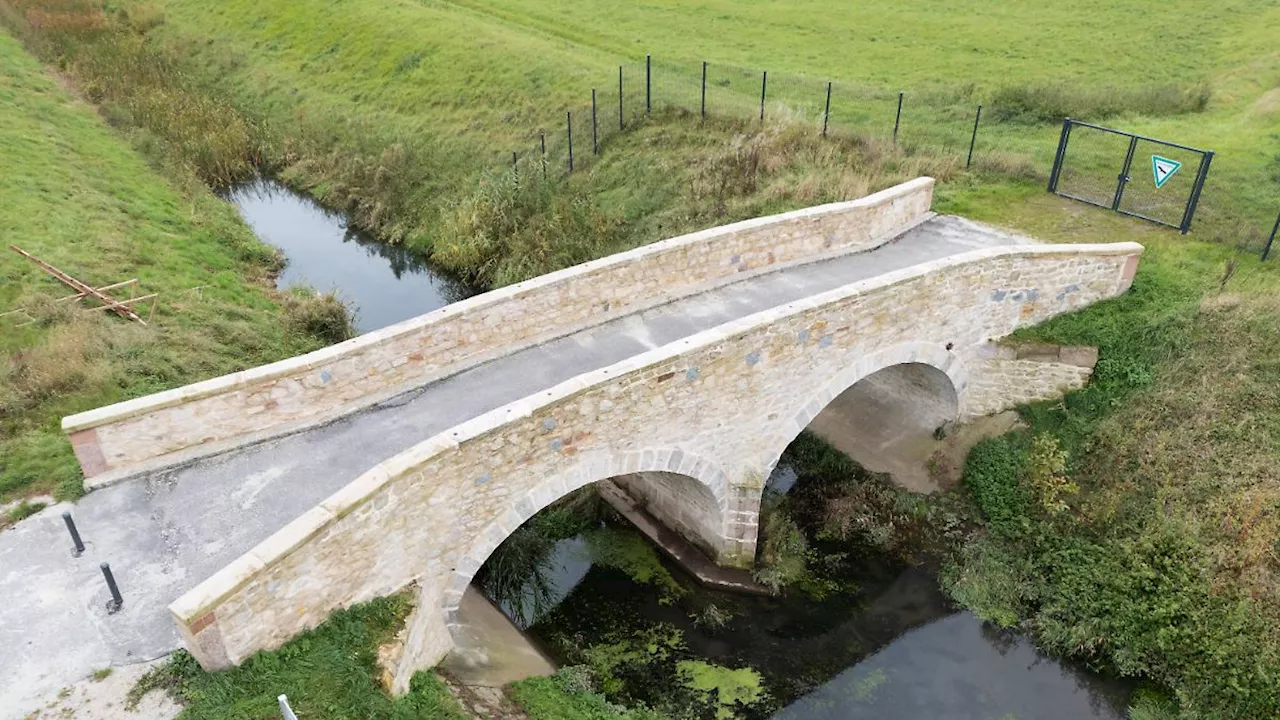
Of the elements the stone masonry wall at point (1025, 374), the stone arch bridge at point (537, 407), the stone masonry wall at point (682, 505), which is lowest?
the stone masonry wall at point (682, 505)

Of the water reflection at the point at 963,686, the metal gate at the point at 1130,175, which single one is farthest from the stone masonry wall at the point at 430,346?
the water reflection at the point at 963,686

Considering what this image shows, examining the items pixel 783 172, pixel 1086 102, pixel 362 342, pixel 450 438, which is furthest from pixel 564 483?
→ pixel 1086 102

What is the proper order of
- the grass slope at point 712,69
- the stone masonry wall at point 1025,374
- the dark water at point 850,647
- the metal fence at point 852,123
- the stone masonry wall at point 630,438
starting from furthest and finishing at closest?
the grass slope at point 712,69 < the metal fence at point 852,123 < the stone masonry wall at point 1025,374 < the dark water at point 850,647 < the stone masonry wall at point 630,438

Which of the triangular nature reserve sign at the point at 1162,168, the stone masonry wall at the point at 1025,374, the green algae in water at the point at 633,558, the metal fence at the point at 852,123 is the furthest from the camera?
the metal fence at the point at 852,123

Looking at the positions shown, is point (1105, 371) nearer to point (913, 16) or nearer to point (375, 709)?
point (375, 709)

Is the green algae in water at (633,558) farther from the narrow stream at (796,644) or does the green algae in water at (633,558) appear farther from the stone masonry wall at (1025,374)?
the stone masonry wall at (1025,374)

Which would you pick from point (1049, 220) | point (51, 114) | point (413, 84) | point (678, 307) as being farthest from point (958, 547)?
point (51, 114)

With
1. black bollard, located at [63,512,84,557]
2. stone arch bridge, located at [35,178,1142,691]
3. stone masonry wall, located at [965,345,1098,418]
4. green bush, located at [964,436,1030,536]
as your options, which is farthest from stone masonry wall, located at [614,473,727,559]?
black bollard, located at [63,512,84,557]
